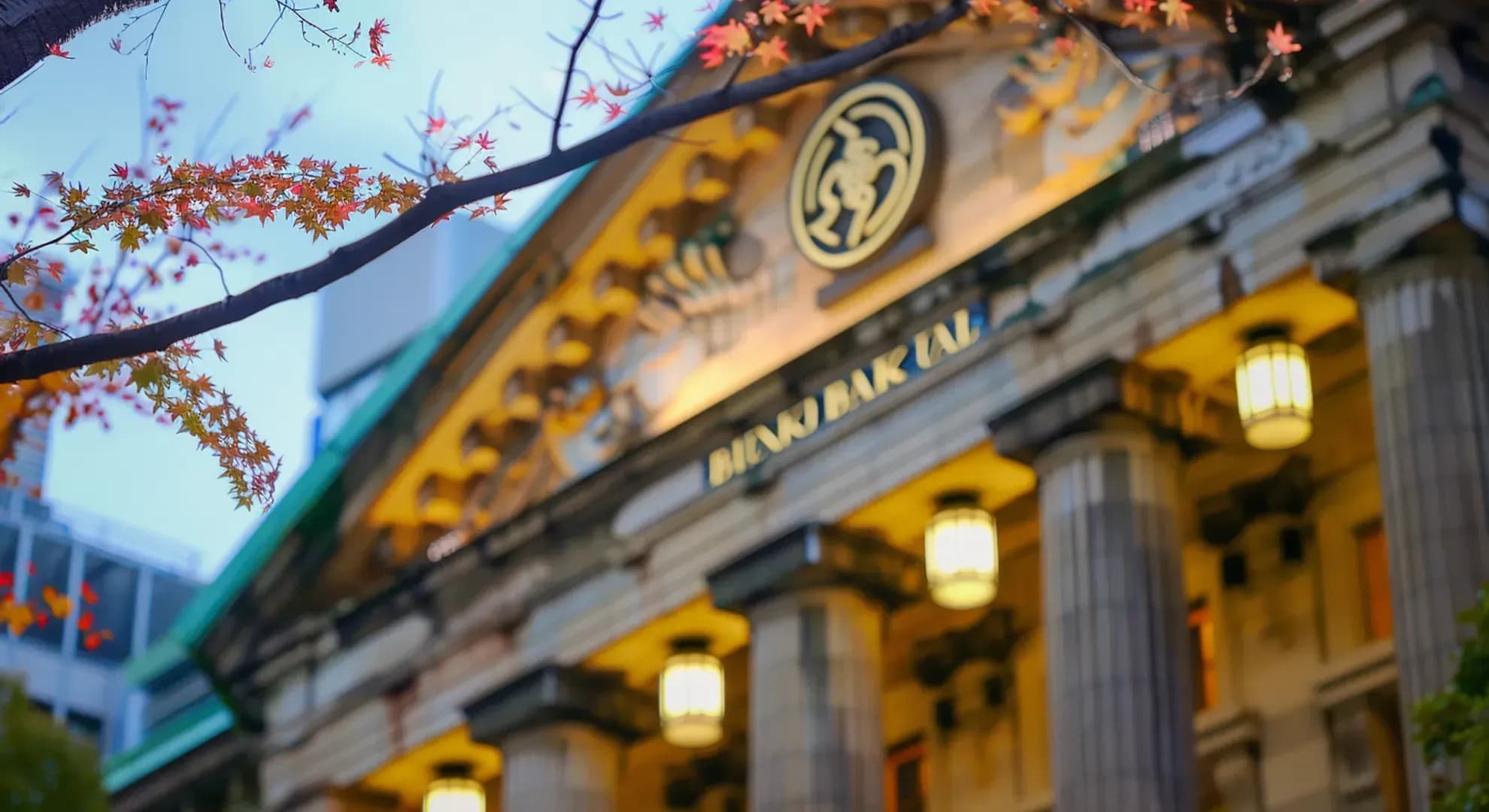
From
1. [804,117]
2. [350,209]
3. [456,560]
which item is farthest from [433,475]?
[350,209]

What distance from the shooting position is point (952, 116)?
1005 inches

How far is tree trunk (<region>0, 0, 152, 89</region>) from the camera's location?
1060cm

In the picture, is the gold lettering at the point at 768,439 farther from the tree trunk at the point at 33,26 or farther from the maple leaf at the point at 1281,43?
the tree trunk at the point at 33,26

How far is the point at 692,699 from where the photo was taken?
25.9m

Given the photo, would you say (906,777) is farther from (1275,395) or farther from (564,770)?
(1275,395)

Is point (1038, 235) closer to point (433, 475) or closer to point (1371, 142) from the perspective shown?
point (1371, 142)

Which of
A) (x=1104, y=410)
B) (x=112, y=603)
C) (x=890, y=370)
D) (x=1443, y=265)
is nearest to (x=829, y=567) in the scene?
(x=890, y=370)

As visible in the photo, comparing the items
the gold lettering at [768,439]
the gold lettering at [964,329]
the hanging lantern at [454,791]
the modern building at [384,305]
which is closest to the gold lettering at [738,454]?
the gold lettering at [768,439]

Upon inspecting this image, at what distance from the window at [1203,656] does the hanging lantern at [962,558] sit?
9.50 ft

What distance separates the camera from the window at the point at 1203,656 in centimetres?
2536

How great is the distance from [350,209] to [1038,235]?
1107cm

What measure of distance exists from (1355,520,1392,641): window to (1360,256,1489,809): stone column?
14.8 ft

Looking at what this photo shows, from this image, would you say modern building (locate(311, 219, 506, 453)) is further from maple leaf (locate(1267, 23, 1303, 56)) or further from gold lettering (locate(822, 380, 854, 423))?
maple leaf (locate(1267, 23, 1303, 56))

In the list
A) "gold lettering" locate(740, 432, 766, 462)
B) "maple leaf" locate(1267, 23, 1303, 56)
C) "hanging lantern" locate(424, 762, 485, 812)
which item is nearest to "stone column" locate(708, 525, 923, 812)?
"gold lettering" locate(740, 432, 766, 462)
